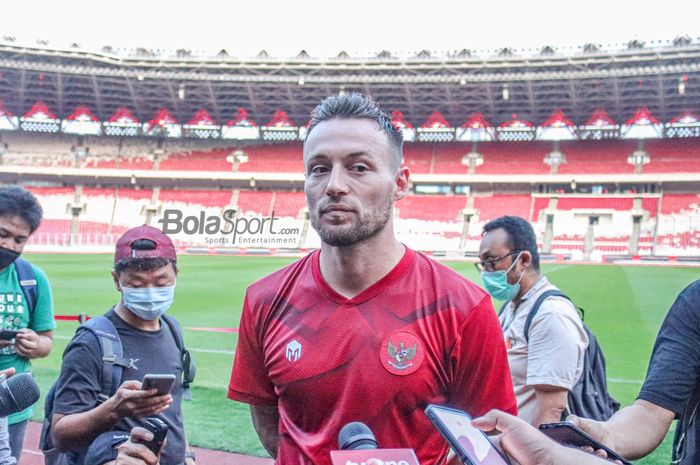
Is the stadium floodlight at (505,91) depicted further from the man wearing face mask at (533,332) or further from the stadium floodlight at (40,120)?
the man wearing face mask at (533,332)

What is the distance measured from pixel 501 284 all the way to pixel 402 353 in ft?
7.82

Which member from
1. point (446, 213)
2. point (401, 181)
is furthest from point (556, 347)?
point (446, 213)

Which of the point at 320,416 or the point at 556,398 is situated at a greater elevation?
the point at 320,416

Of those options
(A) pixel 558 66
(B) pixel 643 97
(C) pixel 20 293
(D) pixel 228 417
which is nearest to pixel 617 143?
(B) pixel 643 97

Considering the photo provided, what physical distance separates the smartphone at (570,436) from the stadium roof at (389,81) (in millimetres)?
41483

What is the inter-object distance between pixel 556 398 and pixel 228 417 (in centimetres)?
516

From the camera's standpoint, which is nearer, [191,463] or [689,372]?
[689,372]

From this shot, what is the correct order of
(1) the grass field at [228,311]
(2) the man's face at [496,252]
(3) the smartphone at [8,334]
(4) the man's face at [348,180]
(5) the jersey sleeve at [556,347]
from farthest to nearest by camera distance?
(1) the grass field at [228,311] → (2) the man's face at [496,252] → (3) the smartphone at [8,334] → (5) the jersey sleeve at [556,347] → (4) the man's face at [348,180]

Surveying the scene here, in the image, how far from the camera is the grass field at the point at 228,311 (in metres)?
7.69

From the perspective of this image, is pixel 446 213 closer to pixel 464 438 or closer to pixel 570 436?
pixel 570 436

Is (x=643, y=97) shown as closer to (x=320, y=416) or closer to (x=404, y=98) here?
(x=404, y=98)

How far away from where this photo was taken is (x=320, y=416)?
2314 mm

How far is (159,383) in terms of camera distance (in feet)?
8.36

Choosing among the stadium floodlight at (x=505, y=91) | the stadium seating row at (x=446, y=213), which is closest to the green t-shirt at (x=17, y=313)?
the stadium seating row at (x=446, y=213)
